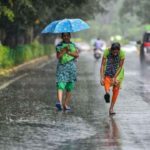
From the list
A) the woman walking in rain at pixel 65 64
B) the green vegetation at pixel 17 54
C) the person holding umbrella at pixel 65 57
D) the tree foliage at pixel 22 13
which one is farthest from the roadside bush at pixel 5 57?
the woman walking in rain at pixel 65 64

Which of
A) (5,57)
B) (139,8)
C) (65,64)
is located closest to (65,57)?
(65,64)

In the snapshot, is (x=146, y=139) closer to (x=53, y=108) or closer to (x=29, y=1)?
(x=53, y=108)

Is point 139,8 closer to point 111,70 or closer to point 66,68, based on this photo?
point 66,68

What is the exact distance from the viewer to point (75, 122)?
39.9ft

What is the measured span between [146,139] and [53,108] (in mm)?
4825

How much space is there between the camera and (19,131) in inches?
430

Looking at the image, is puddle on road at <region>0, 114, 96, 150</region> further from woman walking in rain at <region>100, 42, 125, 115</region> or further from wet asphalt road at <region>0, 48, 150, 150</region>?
woman walking in rain at <region>100, 42, 125, 115</region>

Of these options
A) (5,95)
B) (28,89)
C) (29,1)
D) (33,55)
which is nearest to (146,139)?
(5,95)

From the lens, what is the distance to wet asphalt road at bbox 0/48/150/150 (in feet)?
31.8

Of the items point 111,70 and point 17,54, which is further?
point 17,54

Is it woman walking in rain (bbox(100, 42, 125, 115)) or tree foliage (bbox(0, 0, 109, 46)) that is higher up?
tree foliage (bbox(0, 0, 109, 46))

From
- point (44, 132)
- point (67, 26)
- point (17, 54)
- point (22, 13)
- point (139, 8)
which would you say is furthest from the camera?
point (139, 8)

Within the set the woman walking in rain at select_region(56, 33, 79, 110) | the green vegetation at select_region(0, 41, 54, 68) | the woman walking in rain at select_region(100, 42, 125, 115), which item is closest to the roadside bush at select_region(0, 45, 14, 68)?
the green vegetation at select_region(0, 41, 54, 68)

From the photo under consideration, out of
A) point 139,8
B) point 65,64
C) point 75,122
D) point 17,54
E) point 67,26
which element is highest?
point 139,8
